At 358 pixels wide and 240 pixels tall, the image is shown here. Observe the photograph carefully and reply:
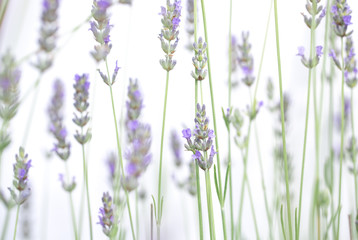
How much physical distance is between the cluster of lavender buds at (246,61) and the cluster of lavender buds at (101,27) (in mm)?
393

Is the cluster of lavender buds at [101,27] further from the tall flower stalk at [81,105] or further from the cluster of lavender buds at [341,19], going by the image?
the cluster of lavender buds at [341,19]

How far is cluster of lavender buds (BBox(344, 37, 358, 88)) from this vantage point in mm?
753

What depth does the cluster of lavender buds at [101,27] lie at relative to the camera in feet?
2.12

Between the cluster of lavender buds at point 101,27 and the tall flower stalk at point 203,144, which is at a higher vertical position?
the cluster of lavender buds at point 101,27

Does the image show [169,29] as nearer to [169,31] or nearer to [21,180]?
[169,31]

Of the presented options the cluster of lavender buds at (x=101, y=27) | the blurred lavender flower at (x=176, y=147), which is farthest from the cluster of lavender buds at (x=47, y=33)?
the blurred lavender flower at (x=176, y=147)

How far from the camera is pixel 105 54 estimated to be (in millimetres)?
644

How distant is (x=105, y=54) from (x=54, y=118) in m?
0.32

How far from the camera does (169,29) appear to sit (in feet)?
2.18

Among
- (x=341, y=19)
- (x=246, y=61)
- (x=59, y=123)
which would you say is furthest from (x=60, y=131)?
(x=341, y=19)

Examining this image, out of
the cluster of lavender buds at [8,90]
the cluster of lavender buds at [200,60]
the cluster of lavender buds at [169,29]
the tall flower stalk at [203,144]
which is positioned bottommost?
the tall flower stalk at [203,144]

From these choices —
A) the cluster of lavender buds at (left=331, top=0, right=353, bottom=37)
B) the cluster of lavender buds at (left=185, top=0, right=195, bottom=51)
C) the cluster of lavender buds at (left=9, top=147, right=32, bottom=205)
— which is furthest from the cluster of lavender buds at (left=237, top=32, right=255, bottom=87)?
the cluster of lavender buds at (left=9, top=147, right=32, bottom=205)

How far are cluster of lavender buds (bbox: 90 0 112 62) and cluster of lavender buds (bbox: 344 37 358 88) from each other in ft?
1.43

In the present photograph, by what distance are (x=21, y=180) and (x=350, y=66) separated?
0.61 metres
